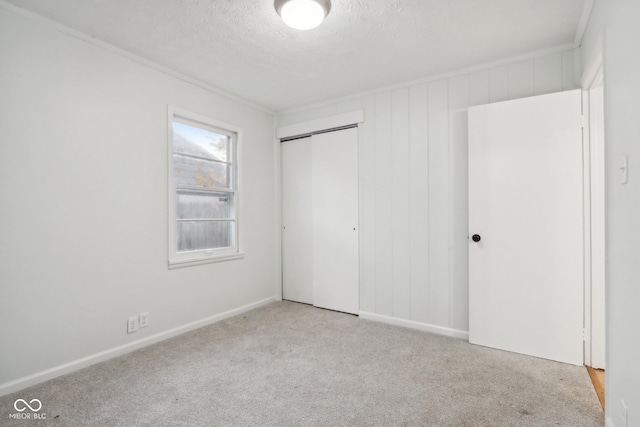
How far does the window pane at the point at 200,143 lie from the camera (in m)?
3.14

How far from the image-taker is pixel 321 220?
3.91 m

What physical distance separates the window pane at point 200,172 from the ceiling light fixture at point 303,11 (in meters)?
1.78

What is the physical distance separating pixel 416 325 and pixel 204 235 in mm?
2405

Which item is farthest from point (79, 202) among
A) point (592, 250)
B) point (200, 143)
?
point (592, 250)

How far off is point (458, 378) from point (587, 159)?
190cm

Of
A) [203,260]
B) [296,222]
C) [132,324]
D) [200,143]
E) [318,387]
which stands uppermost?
[200,143]

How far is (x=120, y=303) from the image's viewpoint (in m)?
2.58

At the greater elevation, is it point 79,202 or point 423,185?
point 423,185

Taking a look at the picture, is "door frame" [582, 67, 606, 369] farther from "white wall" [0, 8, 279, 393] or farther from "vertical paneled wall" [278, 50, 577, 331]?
"white wall" [0, 8, 279, 393]

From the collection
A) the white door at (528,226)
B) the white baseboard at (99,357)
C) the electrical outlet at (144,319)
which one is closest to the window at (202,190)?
the electrical outlet at (144,319)

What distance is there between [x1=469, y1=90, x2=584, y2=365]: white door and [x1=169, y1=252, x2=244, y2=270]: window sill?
2459mm

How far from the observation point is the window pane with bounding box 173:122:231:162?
3145 millimetres

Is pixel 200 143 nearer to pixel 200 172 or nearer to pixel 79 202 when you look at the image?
pixel 200 172

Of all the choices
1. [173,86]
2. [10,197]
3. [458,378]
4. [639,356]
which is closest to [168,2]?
[173,86]
